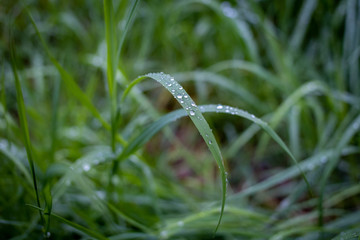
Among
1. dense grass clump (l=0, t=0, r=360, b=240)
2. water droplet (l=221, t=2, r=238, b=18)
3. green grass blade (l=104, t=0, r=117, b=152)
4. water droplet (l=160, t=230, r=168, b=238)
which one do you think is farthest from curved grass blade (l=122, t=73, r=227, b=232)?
water droplet (l=221, t=2, r=238, b=18)

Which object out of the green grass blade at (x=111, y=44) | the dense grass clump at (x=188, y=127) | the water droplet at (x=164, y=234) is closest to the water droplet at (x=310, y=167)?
the dense grass clump at (x=188, y=127)

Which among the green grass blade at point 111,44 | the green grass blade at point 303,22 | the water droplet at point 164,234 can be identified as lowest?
the water droplet at point 164,234

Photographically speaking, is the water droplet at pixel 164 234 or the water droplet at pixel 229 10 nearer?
the water droplet at pixel 164 234

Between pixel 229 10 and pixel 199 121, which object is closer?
pixel 199 121

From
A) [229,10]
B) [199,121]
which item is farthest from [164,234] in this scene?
[229,10]

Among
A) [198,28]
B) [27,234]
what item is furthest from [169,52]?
[27,234]

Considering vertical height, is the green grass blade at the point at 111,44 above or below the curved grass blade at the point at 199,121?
above

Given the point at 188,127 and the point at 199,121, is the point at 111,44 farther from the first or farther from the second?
the point at 188,127

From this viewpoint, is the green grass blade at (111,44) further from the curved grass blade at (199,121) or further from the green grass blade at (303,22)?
the green grass blade at (303,22)

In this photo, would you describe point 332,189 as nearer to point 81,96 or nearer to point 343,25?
point 343,25
